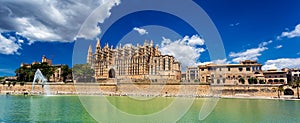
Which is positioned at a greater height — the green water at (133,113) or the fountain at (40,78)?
the fountain at (40,78)

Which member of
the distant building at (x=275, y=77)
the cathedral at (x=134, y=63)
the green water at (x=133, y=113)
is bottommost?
the green water at (x=133, y=113)

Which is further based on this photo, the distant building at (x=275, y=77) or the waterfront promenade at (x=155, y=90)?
the distant building at (x=275, y=77)

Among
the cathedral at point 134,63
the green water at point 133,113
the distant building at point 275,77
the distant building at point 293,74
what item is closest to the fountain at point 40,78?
the cathedral at point 134,63

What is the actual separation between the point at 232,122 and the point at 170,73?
44639mm

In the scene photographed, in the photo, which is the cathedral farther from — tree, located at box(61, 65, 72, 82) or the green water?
the green water

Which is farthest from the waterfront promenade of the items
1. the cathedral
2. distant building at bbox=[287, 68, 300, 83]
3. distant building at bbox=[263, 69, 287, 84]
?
distant building at bbox=[287, 68, 300, 83]

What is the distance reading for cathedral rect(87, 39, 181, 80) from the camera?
62.9m

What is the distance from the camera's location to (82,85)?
48.3 m

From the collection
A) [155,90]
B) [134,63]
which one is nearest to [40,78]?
[134,63]

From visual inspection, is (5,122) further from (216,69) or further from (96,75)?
(96,75)

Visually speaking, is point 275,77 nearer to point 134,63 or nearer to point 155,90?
point 155,90

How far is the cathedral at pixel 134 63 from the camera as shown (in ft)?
206

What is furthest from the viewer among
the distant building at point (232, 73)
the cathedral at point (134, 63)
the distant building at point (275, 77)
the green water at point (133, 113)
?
the cathedral at point (134, 63)

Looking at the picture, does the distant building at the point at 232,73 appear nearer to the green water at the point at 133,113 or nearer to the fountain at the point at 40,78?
the green water at the point at 133,113
